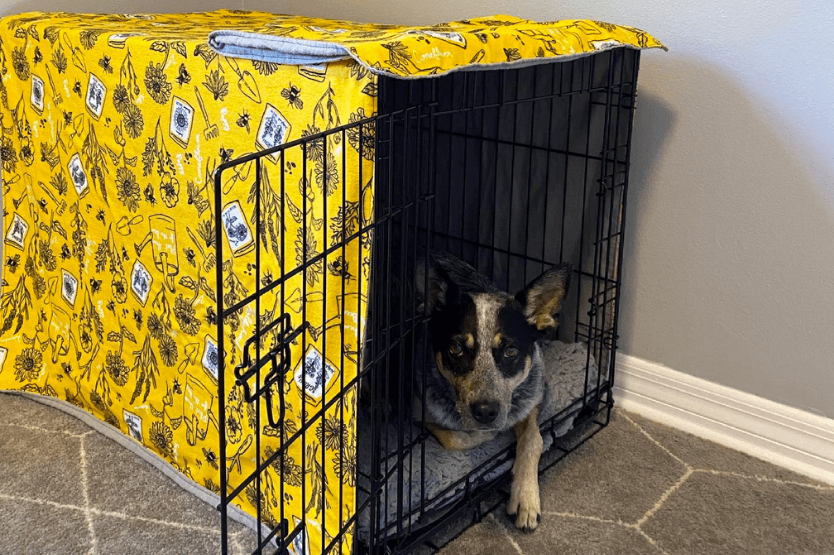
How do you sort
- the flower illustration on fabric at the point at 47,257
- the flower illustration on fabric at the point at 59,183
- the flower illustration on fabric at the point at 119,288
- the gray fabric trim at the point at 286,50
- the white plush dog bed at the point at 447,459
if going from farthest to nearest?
the flower illustration on fabric at the point at 47,257
the flower illustration on fabric at the point at 59,183
the flower illustration on fabric at the point at 119,288
the white plush dog bed at the point at 447,459
the gray fabric trim at the point at 286,50

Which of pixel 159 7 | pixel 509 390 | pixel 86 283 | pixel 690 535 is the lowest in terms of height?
pixel 690 535

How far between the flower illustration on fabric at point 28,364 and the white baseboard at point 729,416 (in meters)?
1.60

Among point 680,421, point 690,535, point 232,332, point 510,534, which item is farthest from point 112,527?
point 680,421

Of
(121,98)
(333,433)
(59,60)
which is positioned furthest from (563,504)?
(59,60)

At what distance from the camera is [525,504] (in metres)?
1.79

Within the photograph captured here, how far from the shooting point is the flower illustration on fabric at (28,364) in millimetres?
2230

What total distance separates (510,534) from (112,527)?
849mm

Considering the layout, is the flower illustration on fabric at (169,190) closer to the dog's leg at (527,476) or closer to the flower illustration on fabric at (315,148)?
the flower illustration on fabric at (315,148)

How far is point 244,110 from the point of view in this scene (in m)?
1.45

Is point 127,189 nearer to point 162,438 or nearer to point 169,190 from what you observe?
point 169,190

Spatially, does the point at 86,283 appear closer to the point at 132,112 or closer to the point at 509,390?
the point at 132,112

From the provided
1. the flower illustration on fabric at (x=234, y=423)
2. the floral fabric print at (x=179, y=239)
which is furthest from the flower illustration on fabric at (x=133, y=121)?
the flower illustration on fabric at (x=234, y=423)

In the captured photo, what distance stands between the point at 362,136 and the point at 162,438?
3.24ft

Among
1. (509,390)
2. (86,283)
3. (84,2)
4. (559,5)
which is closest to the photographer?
(509,390)
